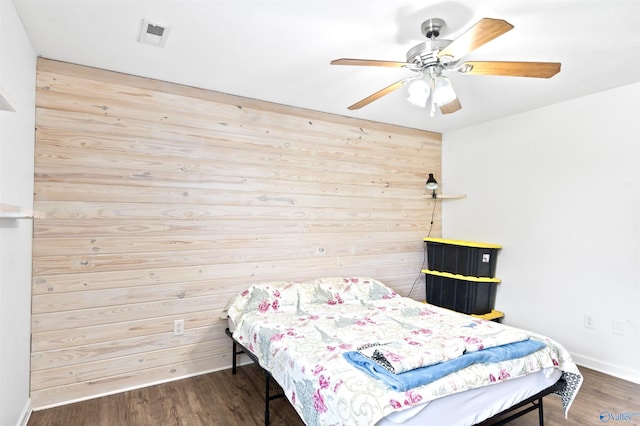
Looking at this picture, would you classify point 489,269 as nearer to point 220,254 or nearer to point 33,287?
point 220,254

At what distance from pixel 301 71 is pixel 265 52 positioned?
36 centimetres

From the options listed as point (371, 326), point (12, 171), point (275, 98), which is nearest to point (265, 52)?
point (275, 98)

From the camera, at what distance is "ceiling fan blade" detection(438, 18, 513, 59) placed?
1416 mm

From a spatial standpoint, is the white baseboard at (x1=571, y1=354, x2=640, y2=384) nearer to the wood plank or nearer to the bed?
the bed

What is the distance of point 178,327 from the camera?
2830mm

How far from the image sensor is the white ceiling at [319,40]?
1.85 m

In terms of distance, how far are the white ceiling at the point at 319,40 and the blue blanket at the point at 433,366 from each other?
1.83 m

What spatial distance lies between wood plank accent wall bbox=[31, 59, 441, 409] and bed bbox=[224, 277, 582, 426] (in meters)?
0.53

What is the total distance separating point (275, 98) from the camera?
3.20m

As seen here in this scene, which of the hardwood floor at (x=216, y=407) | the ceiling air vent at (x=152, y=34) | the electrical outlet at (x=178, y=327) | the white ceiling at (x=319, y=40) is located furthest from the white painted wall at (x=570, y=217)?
the ceiling air vent at (x=152, y=34)

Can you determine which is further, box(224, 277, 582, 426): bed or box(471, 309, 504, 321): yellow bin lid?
box(471, 309, 504, 321): yellow bin lid

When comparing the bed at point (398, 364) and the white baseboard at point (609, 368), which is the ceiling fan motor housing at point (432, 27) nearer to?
the bed at point (398, 364)

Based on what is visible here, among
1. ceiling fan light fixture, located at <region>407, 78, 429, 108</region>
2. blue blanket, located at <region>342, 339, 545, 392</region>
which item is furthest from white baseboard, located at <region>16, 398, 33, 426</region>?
ceiling fan light fixture, located at <region>407, 78, 429, 108</region>

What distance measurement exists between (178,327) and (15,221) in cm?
137
